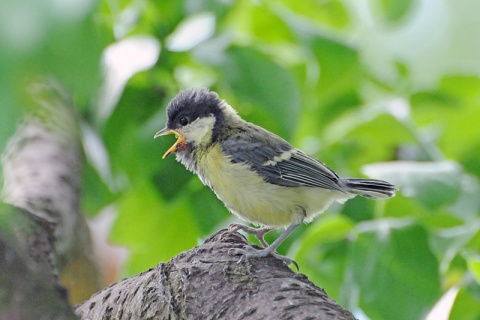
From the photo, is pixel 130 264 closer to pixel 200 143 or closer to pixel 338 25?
pixel 200 143

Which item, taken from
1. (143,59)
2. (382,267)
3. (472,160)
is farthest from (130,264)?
(472,160)

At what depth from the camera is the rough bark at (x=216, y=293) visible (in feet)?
3.17

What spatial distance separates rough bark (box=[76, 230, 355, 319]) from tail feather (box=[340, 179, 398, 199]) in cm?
72

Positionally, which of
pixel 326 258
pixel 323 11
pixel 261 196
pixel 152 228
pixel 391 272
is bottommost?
pixel 391 272

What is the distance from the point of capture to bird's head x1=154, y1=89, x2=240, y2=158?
6.47 ft

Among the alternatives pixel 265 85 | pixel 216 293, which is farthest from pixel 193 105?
pixel 216 293

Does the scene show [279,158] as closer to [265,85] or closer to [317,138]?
[265,85]

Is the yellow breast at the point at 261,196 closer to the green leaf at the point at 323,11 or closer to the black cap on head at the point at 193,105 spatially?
the black cap on head at the point at 193,105

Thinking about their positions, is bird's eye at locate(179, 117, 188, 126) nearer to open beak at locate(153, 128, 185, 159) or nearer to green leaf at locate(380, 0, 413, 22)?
open beak at locate(153, 128, 185, 159)

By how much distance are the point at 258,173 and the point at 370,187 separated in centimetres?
34

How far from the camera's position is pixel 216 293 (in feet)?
3.44

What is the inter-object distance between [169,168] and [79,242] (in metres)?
0.39

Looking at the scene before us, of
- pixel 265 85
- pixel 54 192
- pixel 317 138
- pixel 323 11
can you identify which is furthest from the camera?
pixel 323 11

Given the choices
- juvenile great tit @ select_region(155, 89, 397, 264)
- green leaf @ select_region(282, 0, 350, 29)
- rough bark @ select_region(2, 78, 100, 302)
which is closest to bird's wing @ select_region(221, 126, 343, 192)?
juvenile great tit @ select_region(155, 89, 397, 264)
